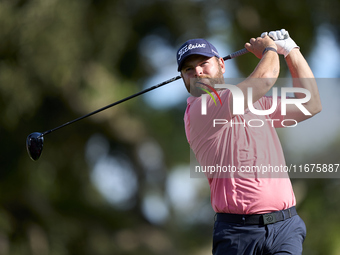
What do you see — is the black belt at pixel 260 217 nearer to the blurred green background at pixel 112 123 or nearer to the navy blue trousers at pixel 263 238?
the navy blue trousers at pixel 263 238

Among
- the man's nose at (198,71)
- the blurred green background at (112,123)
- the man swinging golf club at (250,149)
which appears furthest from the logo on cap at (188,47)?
the blurred green background at (112,123)

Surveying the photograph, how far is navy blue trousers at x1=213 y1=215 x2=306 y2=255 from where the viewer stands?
2.64 m

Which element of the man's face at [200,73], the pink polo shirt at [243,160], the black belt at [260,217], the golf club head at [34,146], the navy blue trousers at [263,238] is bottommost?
the navy blue trousers at [263,238]

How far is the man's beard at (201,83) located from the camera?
2.91 meters

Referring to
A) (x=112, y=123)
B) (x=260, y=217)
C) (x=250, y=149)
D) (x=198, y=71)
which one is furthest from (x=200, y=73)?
(x=112, y=123)

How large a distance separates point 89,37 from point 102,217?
10.5 ft

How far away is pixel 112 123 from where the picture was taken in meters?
9.21

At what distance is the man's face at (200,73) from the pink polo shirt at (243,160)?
0.10m

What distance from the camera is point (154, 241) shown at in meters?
9.34

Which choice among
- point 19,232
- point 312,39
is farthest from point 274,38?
point 19,232

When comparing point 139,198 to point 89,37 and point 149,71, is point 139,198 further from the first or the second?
point 89,37

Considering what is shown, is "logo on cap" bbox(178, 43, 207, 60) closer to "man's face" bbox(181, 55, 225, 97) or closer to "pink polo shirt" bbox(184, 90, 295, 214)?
"man's face" bbox(181, 55, 225, 97)

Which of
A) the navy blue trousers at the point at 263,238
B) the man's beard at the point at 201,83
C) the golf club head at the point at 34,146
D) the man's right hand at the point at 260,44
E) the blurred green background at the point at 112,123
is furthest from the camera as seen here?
the blurred green background at the point at 112,123

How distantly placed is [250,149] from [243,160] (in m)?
0.07
